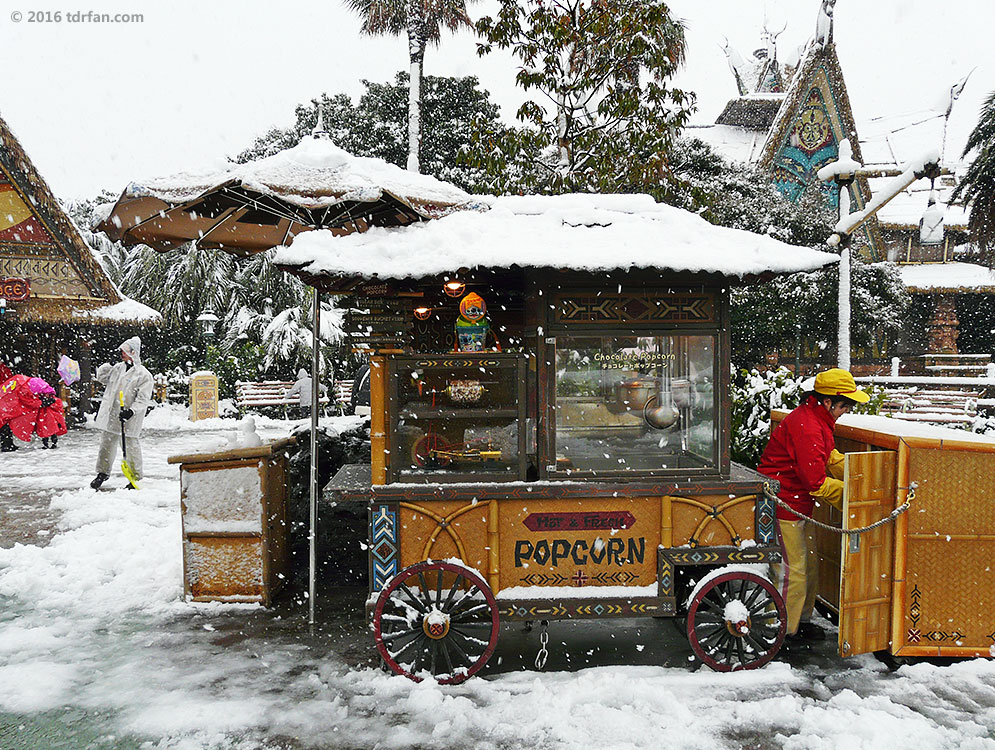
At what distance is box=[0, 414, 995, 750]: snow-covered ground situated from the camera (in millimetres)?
3754

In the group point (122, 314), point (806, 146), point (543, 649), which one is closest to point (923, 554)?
point (543, 649)

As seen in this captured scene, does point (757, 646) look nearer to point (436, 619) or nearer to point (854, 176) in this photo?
point (436, 619)

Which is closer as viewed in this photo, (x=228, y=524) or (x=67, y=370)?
(x=228, y=524)

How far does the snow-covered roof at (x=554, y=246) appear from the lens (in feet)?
14.1

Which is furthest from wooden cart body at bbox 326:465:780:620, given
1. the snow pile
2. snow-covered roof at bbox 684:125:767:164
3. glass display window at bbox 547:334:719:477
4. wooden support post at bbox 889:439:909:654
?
snow-covered roof at bbox 684:125:767:164

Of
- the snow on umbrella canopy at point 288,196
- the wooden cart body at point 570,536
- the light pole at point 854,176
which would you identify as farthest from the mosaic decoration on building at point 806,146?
the wooden cart body at point 570,536

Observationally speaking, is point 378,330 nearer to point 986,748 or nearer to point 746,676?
point 746,676

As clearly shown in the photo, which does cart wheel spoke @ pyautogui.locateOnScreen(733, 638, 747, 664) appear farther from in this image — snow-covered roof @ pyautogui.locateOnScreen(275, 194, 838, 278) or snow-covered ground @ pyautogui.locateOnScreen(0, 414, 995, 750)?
snow-covered roof @ pyautogui.locateOnScreen(275, 194, 838, 278)

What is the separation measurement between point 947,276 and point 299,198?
2200 centimetres

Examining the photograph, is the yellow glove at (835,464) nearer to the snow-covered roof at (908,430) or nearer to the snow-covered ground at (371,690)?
the snow-covered roof at (908,430)

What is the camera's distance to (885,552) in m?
4.58

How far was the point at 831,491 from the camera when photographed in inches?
185

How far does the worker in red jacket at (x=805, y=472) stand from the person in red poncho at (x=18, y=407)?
1324 cm

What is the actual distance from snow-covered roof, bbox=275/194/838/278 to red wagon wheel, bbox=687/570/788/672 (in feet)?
6.38
